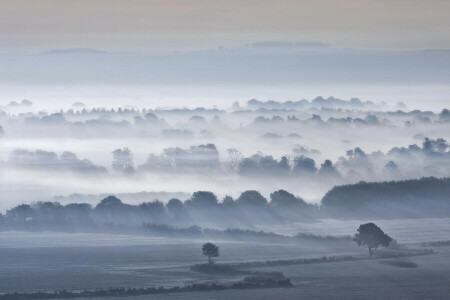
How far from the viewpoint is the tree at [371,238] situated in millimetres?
113500

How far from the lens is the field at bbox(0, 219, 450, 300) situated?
300ft

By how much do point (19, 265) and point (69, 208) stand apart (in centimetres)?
4060

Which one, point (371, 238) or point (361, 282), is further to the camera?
point (371, 238)

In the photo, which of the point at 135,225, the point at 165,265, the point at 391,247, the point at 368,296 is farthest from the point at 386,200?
the point at 368,296

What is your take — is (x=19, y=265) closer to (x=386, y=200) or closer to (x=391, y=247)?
(x=391, y=247)

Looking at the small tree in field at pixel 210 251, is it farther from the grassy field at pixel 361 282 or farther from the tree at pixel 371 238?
the tree at pixel 371 238

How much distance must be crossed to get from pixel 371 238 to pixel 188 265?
17513 millimetres

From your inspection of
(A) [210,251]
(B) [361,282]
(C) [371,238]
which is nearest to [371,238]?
(C) [371,238]

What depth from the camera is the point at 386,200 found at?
169m

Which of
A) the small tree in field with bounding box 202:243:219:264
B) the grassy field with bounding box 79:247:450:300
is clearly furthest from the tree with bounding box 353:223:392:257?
the small tree in field with bounding box 202:243:219:264

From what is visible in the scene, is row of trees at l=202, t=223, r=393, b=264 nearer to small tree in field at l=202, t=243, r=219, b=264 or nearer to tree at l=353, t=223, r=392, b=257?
tree at l=353, t=223, r=392, b=257

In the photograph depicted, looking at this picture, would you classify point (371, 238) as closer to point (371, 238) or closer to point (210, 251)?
point (371, 238)

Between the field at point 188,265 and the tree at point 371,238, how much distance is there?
968 mm

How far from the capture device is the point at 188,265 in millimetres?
Answer: 106188
